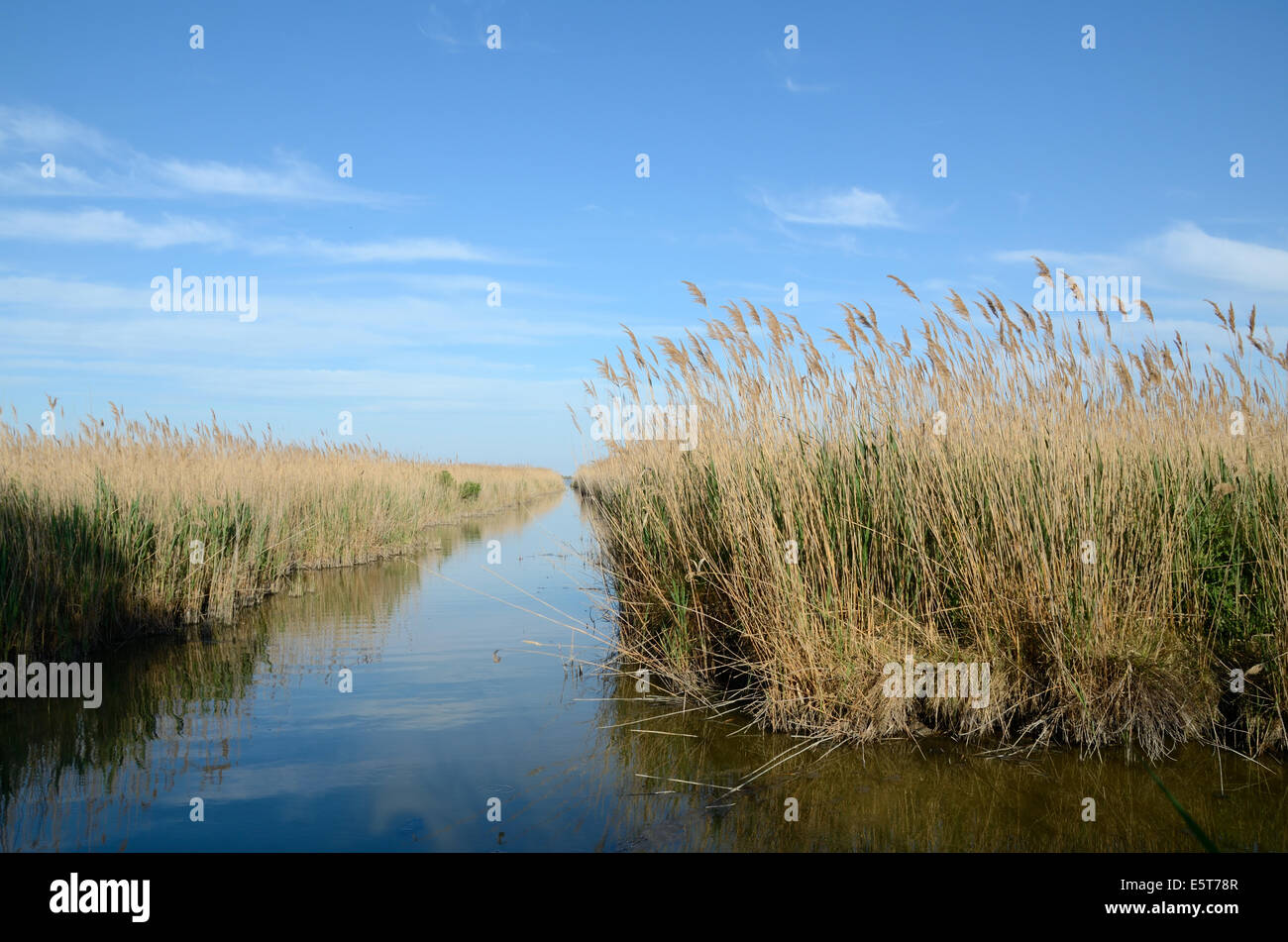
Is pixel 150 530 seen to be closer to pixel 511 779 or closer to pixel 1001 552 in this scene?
pixel 511 779

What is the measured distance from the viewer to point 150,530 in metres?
7.89

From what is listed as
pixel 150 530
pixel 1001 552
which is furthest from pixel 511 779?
pixel 150 530

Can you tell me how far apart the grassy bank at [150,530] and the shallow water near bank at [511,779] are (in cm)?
80

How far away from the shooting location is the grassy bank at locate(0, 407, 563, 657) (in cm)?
652

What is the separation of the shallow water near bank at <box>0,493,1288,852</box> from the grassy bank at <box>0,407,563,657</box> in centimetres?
80

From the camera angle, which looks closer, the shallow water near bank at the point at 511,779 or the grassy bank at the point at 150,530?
the shallow water near bank at the point at 511,779

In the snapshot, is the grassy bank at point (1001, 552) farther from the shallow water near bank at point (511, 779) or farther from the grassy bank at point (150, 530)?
the grassy bank at point (150, 530)

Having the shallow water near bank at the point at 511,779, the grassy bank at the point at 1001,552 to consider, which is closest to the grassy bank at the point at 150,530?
the shallow water near bank at the point at 511,779

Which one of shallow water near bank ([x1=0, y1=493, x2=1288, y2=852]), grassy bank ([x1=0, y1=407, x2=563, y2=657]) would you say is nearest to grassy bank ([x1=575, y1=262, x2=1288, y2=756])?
shallow water near bank ([x1=0, y1=493, x2=1288, y2=852])

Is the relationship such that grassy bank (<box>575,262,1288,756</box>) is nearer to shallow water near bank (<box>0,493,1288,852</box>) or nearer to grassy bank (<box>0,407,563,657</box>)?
shallow water near bank (<box>0,493,1288,852</box>)

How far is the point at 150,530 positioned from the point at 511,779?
216 inches

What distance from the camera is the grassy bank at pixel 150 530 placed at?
6.52 metres

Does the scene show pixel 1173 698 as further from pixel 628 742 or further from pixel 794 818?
pixel 628 742

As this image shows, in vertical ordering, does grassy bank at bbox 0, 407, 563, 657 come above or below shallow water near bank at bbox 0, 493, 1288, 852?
above
